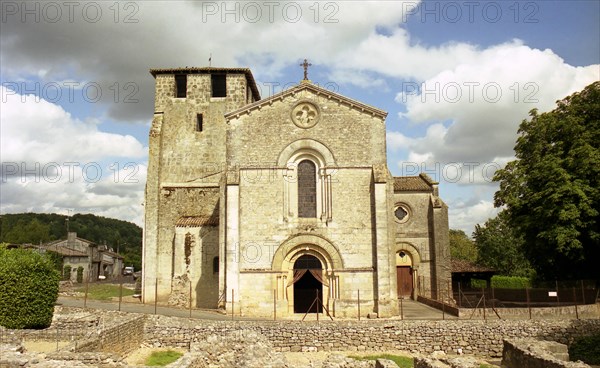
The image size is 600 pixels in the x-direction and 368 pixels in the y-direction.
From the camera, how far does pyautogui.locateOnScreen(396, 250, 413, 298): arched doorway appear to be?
34906 millimetres

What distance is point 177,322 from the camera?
21.6 m

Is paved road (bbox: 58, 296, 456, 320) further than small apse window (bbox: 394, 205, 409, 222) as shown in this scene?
No

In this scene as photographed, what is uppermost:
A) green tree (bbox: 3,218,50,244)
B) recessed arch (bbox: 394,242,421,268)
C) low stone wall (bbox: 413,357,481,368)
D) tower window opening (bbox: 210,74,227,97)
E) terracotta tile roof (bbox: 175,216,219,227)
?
tower window opening (bbox: 210,74,227,97)

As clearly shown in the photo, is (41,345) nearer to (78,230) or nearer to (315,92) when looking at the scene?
(315,92)

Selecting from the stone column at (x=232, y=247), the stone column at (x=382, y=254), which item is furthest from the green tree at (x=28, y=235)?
the stone column at (x=382, y=254)

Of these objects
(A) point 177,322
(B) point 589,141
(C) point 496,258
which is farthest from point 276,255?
(C) point 496,258

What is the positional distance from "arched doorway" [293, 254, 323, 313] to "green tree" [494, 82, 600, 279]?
1199cm

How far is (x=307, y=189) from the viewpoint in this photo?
87.4ft

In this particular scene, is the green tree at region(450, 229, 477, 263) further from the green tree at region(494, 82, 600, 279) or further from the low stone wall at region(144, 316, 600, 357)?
the low stone wall at region(144, 316, 600, 357)

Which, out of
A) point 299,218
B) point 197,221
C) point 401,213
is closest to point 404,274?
point 401,213

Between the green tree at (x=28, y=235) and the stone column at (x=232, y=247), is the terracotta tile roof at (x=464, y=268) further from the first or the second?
the green tree at (x=28, y=235)

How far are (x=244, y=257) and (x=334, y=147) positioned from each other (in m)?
7.55

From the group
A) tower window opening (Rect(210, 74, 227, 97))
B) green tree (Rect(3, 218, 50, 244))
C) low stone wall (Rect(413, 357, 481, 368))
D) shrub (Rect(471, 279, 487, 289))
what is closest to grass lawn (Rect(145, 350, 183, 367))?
low stone wall (Rect(413, 357, 481, 368))

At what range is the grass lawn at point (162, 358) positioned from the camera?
1806cm
